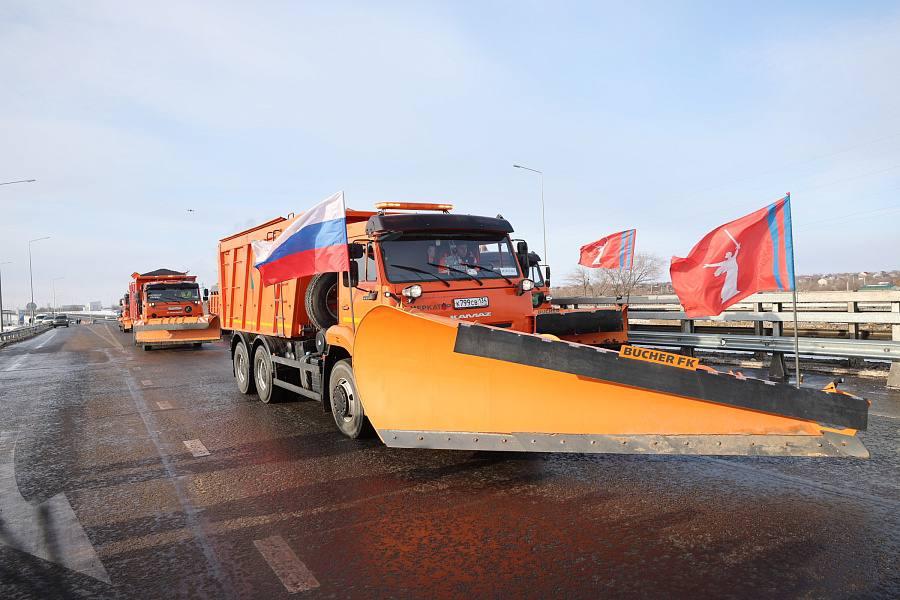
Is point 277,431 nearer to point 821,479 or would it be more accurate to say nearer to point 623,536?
point 623,536

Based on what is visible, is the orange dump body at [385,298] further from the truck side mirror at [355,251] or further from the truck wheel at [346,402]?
the truck wheel at [346,402]

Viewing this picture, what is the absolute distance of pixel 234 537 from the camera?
424 cm

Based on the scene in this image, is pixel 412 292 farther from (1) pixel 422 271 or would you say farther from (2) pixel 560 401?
(2) pixel 560 401

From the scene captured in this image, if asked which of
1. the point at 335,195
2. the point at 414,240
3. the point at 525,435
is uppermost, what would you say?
the point at 335,195

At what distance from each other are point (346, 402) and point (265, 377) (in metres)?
3.62

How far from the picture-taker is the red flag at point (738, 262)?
19.0 feet

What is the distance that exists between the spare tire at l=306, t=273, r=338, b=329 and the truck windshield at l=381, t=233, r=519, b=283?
1.72 metres

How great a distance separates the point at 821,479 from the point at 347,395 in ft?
14.7

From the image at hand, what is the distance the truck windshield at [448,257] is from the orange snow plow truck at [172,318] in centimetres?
1749

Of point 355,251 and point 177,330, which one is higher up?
point 355,251

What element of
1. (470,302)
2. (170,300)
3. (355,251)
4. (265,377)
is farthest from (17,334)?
(470,302)

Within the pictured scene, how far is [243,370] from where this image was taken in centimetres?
1109

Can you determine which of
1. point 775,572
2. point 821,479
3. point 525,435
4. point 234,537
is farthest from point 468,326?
point 821,479

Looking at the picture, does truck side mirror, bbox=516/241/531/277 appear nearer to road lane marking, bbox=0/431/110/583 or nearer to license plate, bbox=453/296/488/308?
license plate, bbox=453/296/488/308
